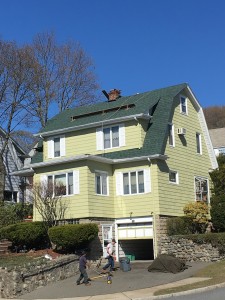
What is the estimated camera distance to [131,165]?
28.8 m

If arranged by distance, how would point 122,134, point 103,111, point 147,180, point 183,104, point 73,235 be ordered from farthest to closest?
point 183,104, point 103,111, point 122,134, point 147,180, point 73,235

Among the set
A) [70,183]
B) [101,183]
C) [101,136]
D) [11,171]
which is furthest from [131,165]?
[11,171]

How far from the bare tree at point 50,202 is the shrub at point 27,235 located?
0.64 metres

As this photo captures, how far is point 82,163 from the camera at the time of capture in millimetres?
27172

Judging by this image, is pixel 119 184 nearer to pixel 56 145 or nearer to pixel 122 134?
pixel 122 134

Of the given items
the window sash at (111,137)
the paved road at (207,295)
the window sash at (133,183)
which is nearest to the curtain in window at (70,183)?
the window sash at (133,183)

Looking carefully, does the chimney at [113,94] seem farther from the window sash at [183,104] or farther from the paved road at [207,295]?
the paved road at [207,295]

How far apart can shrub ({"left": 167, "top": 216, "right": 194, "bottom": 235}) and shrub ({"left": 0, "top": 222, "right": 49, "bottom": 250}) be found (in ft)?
23.2

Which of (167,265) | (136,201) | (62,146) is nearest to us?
(167,265)

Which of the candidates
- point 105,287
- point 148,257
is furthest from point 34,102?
point 105,287

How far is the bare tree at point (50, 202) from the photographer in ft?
89.5

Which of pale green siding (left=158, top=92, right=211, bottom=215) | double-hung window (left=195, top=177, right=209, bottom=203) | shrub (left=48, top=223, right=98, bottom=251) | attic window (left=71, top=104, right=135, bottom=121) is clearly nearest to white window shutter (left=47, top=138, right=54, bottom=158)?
attic window (left=71, top=104, right=135, bottom=121)

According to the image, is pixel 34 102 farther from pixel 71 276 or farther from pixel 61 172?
pixel 71 276

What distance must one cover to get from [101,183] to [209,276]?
393 inches
